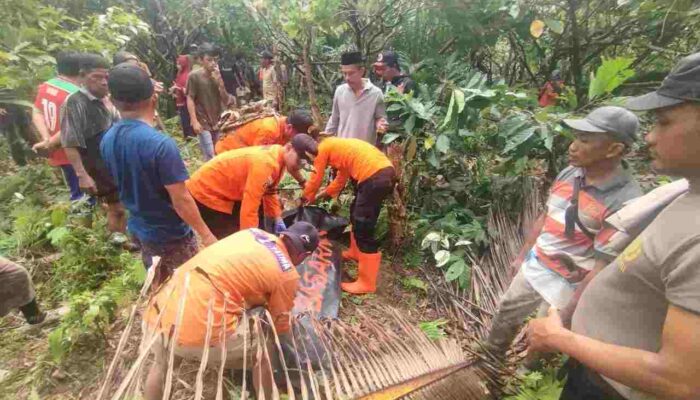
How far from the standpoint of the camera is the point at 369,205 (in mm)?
3467

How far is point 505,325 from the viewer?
2.30 meters

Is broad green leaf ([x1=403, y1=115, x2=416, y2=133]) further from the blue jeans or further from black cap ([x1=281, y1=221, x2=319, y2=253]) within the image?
the blue jeans

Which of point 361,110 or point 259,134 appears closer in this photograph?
point 259,134

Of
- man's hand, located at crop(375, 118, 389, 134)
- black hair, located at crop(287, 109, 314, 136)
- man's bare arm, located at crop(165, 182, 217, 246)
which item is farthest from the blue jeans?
man's bare arm, located at crop(165, 182, 217, 246)

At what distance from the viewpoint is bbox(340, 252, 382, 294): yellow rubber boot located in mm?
3525

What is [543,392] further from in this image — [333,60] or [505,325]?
[333,60]

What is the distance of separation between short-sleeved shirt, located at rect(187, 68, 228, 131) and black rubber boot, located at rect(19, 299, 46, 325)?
2.97 m

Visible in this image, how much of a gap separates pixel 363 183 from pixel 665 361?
2.63m

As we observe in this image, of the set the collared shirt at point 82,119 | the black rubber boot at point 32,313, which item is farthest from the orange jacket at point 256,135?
the black rubber boot at point 32,313

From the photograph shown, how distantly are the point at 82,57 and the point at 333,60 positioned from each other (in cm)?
487

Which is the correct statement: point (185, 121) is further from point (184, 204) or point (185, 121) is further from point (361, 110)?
point (184, 204)

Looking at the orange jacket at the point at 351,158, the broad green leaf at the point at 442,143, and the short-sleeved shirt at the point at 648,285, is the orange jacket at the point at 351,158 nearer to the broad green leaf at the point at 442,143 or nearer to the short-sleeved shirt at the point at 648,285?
the broad green leaf at the point at 442,143

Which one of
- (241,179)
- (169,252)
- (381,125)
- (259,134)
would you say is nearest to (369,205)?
(381,125)

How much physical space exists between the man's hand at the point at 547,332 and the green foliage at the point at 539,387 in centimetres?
62
